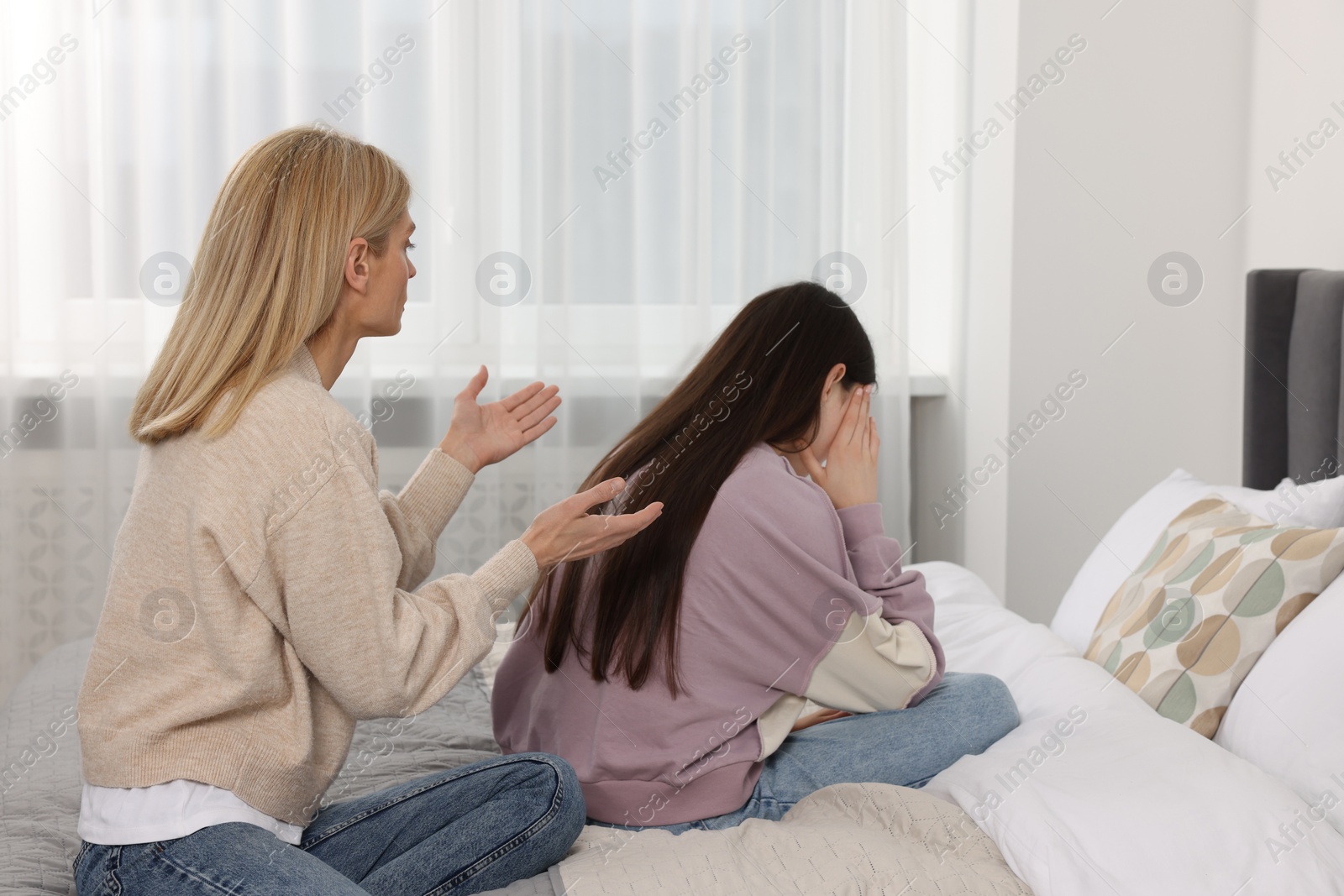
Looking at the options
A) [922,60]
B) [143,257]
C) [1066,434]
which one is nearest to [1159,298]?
[1066,434]

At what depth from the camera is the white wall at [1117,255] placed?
2.51 metres

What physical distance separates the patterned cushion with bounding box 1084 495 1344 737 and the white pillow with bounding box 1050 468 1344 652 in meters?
0.07

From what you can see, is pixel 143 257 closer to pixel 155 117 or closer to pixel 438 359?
pixel 155 117

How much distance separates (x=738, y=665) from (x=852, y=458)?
31 cm

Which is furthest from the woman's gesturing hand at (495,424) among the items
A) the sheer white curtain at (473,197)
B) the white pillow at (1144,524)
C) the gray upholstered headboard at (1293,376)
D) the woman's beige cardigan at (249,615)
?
the sheer white curtain at (473,197)

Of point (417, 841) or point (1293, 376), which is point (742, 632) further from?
point (1293, 376)

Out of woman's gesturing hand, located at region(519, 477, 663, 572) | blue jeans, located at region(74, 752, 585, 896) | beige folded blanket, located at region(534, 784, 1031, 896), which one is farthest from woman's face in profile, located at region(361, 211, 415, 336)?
beige folded blanket, located at region(534, 784, 1031, 896)

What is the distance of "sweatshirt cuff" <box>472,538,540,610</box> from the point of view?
1.08 m

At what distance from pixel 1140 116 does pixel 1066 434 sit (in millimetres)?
744

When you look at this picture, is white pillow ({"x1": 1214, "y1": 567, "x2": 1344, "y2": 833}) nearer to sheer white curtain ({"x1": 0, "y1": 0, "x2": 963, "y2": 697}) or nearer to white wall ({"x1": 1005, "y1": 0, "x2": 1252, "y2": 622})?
white wall ({"x1": 1005, "y1": 0, "x2": 1252, "y2": 622})

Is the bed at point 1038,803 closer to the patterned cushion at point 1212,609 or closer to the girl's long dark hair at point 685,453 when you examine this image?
the patterned cushion at point 1212,609

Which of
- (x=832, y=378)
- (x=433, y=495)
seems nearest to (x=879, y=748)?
(x=832, y=378)

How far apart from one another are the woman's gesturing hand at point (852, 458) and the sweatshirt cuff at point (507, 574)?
1.48 ft

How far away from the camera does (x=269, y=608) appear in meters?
0.97
